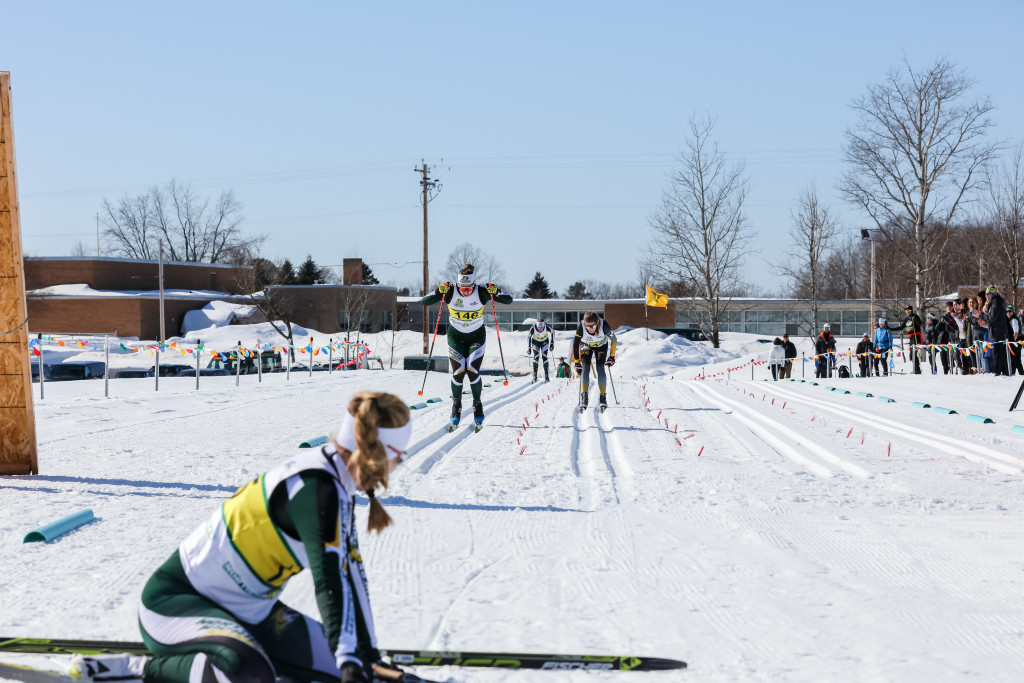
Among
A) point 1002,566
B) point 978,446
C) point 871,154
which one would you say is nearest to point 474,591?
point 1002,566

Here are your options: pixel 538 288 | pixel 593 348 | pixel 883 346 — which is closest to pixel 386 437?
pixel 593 348

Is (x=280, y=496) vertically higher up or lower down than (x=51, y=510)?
higher up

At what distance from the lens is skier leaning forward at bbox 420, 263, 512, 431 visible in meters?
12.0

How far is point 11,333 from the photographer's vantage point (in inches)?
321

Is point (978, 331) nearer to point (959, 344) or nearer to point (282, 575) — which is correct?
point (959, 344)

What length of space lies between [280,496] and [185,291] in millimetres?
65350

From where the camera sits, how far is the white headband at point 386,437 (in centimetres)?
309

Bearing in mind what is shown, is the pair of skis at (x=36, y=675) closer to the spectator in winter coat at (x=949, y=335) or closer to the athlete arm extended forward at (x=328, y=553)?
the athlete arm extended forward at (x=328, y=553)

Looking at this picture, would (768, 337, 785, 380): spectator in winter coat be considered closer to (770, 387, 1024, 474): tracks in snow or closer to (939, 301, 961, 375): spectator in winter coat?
(939, 301, 961, 375): spectator in winter coat

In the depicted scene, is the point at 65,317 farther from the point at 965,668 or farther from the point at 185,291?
the point at 965,668

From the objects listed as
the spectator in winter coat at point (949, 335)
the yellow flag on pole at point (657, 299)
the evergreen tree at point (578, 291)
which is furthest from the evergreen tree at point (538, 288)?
the spectator in winter coat at point (949, 335)

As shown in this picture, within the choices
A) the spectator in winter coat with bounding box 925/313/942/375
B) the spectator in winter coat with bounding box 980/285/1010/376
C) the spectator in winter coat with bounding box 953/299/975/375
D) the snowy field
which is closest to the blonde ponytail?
the snowy field

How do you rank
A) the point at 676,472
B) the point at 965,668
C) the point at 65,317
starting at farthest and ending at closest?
the point at 65,317
the point at 676,472
the point at 965,668

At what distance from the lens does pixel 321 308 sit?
220 ft
